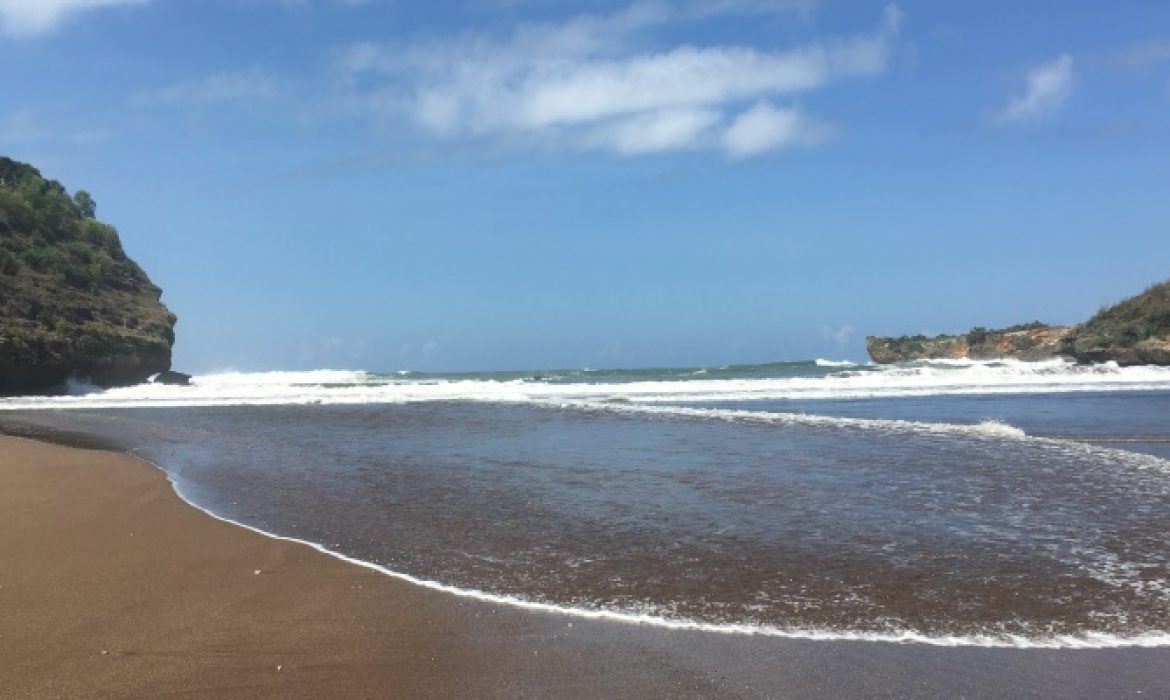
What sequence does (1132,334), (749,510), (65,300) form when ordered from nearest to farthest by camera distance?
(749,510) → (65,300) → (1132,334)

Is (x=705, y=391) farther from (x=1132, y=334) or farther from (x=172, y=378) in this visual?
(x=172, y=378)

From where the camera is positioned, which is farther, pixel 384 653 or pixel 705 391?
pixel 705 391

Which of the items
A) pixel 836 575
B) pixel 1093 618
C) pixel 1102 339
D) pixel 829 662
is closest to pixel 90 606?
pixel 829 662

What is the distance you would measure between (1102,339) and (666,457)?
122 ft

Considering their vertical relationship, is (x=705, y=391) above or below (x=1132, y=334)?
below

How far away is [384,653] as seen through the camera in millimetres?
4102

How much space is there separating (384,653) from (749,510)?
14.6 feet

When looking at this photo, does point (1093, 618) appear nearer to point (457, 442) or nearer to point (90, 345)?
point (457, 442)

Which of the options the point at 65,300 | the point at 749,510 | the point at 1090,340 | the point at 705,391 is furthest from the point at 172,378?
the point at 1090,340

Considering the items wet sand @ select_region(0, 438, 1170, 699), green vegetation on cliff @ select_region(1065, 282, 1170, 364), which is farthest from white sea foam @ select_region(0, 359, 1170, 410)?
wet sand @ select_region(0, 438, 1170, 699)

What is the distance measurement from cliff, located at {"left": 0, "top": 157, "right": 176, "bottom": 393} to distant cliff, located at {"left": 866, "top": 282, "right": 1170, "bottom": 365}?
48.1 m

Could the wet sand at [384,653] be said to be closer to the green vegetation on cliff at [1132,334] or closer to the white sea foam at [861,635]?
the white sea foam at [861,635]

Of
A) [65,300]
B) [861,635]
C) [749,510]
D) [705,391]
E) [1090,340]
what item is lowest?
[861,635]

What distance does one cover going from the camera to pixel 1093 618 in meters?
4.59
